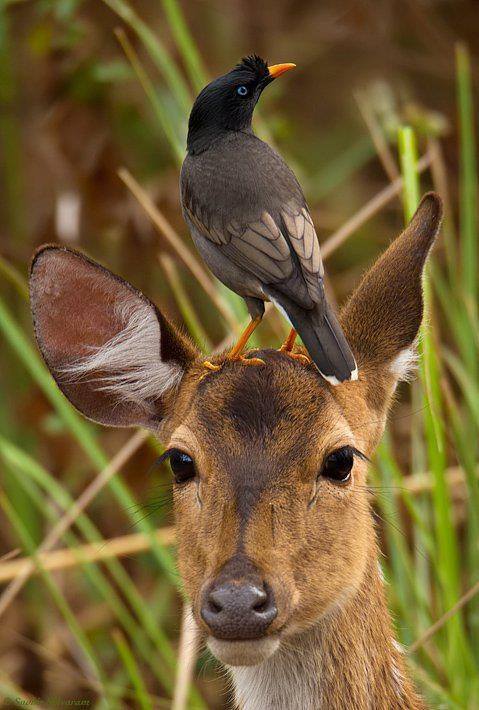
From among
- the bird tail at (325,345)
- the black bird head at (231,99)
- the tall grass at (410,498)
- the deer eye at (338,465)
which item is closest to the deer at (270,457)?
the deer eye at (338,465)

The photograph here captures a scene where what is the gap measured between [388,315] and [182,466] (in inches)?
27.1

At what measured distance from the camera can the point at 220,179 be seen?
2600 mm

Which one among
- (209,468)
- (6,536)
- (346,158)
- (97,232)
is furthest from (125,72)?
(209,468)

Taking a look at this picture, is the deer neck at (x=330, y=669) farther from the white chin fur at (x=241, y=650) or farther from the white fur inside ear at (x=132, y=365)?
the white fur inside ear at (x=132, y=365)

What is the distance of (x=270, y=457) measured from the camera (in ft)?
10.2

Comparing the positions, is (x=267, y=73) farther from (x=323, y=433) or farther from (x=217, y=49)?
(x=217, y=49)

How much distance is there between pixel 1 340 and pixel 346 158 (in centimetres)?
210

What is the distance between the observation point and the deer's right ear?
3.32 meters

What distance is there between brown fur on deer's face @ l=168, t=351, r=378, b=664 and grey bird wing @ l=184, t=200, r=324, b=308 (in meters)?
0.62

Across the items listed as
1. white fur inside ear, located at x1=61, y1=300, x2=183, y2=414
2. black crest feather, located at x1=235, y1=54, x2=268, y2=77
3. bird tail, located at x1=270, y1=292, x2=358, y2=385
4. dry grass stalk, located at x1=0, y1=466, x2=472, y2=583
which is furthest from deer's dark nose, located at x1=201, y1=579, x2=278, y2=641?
dry grass stalk, located at x1=0, y1=466, x2=472, y2=583

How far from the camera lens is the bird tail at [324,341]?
254cm

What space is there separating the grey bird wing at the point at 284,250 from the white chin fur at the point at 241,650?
78cm

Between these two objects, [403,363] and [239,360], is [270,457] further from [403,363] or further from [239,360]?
[403,363]

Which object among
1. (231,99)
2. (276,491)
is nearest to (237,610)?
(276,491)
